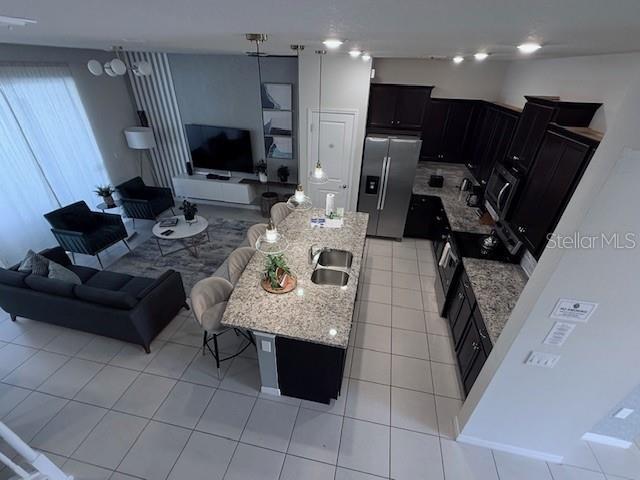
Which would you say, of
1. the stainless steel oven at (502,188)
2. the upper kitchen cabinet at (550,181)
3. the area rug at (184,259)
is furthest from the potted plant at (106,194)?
the upper kitchen cabinet at (550,181)

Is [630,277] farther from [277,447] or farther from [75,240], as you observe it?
[75,240]

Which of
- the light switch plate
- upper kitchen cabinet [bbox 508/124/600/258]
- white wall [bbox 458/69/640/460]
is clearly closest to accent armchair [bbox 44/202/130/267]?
white wall [bbox 458/69/640/460]

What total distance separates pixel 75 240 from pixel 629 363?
6139 mm

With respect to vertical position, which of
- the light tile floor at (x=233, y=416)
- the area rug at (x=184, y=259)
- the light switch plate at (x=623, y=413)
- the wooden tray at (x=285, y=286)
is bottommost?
the light tile floor at (x=233, y=416)

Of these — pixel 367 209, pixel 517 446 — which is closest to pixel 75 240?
pixel 367 209

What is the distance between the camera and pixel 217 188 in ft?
20.4

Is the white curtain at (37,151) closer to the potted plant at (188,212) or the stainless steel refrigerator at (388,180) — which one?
the potted plant at (188,212)

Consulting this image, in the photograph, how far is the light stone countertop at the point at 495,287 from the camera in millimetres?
2504

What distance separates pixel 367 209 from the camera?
5156 millimetres

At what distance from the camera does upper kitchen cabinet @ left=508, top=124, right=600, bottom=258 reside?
6.77 ft

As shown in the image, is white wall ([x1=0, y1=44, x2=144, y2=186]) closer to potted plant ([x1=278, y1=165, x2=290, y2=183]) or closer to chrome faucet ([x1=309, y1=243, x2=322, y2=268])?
potted plant ([x1=278, y1=165, x2=290, y2=183])

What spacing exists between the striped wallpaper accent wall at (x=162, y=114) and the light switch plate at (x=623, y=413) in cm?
746

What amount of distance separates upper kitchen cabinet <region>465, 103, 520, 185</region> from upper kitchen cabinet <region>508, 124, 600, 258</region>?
1.02 m

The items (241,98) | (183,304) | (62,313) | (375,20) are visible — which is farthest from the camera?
(241,98)
